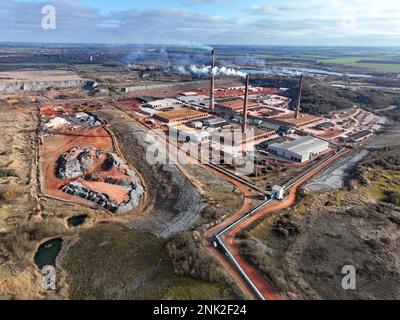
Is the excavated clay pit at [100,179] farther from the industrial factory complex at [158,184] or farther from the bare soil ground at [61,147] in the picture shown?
the bare soil ground at [61,147]

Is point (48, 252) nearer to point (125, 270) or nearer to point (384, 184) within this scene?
point (125, 270)

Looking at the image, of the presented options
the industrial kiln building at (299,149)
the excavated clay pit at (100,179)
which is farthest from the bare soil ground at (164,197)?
the industrial kiln building at (299,149)

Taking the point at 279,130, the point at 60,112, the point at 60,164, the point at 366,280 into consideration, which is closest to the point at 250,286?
the point at 366,280

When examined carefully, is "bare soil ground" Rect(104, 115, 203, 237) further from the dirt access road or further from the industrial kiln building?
the industrial kiln building

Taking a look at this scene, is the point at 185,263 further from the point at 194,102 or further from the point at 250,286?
the point at 194,102

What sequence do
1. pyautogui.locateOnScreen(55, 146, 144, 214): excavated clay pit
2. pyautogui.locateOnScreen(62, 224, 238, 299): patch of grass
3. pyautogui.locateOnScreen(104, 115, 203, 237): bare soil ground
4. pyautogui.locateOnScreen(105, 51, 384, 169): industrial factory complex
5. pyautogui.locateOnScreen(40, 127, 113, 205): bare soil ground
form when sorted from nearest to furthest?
pyautogui.locateOnScreen(62, 224, 238, 299): patch of grass
pyautogui.locateOnScreen(104, 115, 203, 237): bare soil ground
pyautogui.locateOnScreen(55, 146, 144, 214): excavated clay pit
pyautogui.locateOnScreen(40, 127, 113, 205): bare soil ground
pyautogui.locateOnScreen(105, 51, 384, 169): industrial factory complex

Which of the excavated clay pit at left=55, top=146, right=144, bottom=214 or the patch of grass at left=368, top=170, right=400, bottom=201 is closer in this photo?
the excavated clay pit at left=55, top=146, right=144, bottom=214

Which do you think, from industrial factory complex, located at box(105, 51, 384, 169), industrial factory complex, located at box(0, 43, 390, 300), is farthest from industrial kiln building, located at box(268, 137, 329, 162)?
industrial factory complex, located at box(0, 43, 390, 300)

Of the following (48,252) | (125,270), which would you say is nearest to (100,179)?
(48,252)
